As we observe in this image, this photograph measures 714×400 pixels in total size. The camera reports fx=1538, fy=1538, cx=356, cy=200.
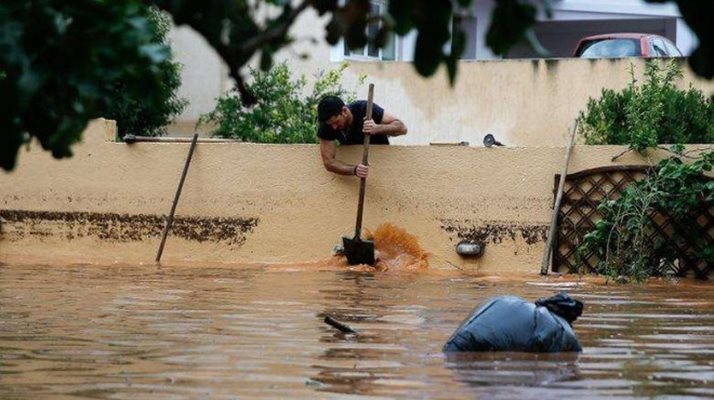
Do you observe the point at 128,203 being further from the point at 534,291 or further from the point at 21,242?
the point at 534,291

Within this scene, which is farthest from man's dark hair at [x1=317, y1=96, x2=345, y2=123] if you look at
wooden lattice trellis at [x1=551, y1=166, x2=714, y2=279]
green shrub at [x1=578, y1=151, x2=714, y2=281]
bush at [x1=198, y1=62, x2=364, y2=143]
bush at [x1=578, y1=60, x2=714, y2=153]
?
bush at [x1=198, y1=62, x2=364, y2=143]

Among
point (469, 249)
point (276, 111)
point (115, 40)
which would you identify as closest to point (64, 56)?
point (115, 40)

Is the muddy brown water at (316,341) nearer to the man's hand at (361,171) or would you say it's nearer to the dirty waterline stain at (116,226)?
the man's hand at (361,171)

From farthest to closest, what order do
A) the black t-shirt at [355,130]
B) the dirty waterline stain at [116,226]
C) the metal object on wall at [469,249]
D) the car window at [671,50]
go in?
1. the car window at [671,50]
2. the dirty waterline stain at [116,226]
3. the black t-shirt at [355,130]
4. the metal object on wall at [469,249]

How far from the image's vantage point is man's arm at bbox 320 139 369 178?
1511 cm

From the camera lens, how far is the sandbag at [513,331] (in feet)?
25.8

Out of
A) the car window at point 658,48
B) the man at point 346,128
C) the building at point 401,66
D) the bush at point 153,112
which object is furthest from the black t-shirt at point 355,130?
the car window at point 658,48

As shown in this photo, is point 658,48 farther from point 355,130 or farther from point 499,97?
point 355,130

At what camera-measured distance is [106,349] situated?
8.16m

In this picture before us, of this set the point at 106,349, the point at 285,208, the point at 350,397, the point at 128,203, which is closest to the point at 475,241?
the point at 285,208

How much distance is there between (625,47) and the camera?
2375cm

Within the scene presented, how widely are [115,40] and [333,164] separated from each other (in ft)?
36.7

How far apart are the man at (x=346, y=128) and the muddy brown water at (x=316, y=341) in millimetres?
1941

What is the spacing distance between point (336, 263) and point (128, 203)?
2.68 m
